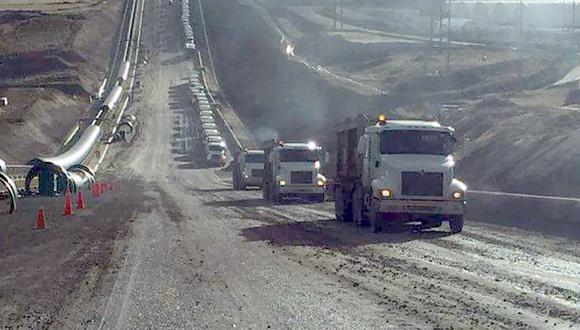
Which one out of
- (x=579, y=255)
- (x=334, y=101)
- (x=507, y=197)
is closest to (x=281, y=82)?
(x=334, y=101)

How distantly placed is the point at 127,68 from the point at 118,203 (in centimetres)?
8587

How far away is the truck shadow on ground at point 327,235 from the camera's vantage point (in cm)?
2425

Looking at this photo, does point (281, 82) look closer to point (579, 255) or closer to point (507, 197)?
point (507, 197)

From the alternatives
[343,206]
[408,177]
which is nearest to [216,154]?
[343,206]

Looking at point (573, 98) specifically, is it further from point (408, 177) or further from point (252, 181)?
point (408, 177)

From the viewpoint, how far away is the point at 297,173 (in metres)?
44.9

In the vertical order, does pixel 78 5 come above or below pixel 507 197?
above

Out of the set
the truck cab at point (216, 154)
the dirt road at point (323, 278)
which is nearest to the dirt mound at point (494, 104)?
the truck cab at point (216, 154)

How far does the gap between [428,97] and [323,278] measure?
63082 mm

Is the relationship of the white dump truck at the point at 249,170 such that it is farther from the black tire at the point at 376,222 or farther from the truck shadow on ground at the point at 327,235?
the black tire at the point at 376,222

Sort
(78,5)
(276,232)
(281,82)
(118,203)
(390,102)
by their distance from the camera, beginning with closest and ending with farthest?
(276,232)
(118,203)
(390,102)
(281,82)
(78,5)

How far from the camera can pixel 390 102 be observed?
79.1m

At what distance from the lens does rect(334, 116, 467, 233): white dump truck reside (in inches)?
1048

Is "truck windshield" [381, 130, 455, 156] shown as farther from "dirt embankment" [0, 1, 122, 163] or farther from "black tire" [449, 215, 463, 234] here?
"dirt embankment" [0, 1, 122, 163]
